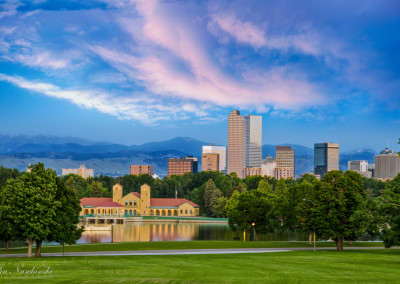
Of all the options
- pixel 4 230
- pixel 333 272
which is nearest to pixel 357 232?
pixel 333 272

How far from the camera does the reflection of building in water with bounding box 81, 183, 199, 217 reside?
16225cm

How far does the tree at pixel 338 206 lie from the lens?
5550 cm

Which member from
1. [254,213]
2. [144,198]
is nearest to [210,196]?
[144,198]

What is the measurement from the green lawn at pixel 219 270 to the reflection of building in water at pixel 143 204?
12256cm

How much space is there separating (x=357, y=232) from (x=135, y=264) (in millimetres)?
26137

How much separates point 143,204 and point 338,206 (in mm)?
119850

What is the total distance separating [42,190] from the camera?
152ft

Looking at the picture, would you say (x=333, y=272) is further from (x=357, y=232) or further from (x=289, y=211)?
(x=289, y=211)

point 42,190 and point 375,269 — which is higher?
point 42,190

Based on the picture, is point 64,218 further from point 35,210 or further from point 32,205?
point 32,205

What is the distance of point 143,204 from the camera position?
A: 6678 inches

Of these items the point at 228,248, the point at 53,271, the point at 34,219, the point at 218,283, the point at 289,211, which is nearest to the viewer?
the point at 218,283

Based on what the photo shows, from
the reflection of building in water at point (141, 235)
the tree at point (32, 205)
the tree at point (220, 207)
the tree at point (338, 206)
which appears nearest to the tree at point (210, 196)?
the tree at point (220, 207)

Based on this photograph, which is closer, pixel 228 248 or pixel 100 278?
pixel 100 278
